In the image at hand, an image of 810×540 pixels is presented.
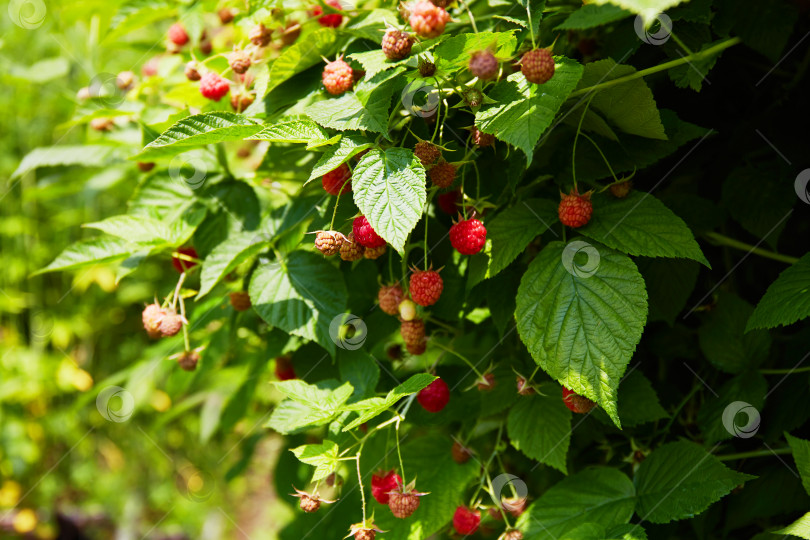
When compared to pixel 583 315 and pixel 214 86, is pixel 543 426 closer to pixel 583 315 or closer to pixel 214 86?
pixel 583 315

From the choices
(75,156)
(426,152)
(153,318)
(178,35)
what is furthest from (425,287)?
(75,156)

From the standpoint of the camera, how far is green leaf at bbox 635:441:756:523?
863mm

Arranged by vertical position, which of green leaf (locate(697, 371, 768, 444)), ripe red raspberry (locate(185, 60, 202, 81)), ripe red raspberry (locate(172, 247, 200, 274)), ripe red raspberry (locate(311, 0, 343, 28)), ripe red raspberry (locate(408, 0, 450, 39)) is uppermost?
ripe red raspberry (locate(408, 0, 450, 39))

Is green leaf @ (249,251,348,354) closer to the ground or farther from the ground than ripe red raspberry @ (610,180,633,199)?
closer to the ground

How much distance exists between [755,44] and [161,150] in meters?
0.95

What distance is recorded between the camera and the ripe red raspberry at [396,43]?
0.84m

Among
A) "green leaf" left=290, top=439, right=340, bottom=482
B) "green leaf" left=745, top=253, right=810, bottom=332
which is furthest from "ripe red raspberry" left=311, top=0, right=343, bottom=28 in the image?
"green leaf" left=745, top=253, right=810, bottom=332

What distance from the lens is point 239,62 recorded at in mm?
1049

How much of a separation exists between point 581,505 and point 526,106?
61 centimetres

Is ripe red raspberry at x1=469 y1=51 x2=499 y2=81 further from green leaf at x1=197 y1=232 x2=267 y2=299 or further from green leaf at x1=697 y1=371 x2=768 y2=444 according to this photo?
green leaf at x1=697 y1=371 x2=768 y2=444

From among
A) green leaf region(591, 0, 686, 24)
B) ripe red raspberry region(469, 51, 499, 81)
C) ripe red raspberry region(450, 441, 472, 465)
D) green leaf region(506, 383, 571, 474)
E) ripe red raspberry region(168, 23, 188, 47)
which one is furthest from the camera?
ripe red raspberry region(168, 23, 188, 47)

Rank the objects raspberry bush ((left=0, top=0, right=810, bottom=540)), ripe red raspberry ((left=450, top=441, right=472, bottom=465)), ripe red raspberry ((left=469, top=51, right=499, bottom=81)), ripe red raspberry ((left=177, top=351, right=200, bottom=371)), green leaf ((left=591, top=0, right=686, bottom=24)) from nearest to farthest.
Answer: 1. green leaf ((left=591, top=0, right=686, bottom=24))
2. ripe red raspberry ((left=469, top=51, right=499, bottom=81))
3. raspberry bush ((left=0, top=0, right=810, bottom=540))
4. ripe red raspberry ((left=450, top=441, right=472, bottom=465))
5. ripe red raspberry ((left=177, top=351, right=200, bottom=371))

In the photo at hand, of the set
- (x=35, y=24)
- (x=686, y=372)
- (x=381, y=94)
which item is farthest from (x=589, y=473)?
(x=35, y=24)

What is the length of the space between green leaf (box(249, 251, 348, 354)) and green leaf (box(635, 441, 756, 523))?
1.71ft
